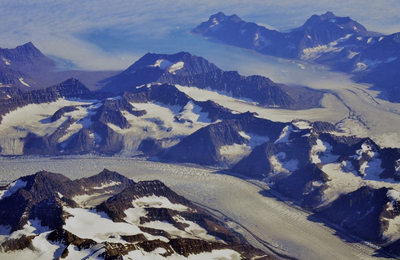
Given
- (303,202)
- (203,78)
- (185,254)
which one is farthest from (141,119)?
(185,254)

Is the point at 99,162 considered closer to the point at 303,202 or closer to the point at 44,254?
the point at 303,202

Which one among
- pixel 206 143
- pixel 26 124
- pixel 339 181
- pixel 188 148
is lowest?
pixel 339 181

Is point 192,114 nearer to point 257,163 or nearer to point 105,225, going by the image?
point 257,163

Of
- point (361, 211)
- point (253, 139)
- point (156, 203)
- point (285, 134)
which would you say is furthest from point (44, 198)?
point (285, 134)

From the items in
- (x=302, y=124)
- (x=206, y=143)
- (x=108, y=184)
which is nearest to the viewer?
(x=108, y=184)

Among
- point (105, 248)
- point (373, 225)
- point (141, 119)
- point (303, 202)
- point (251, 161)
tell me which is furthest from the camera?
point (141, 119)

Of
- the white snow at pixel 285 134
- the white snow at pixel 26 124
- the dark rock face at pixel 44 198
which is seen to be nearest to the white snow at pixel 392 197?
the white snow at pixel 285 134

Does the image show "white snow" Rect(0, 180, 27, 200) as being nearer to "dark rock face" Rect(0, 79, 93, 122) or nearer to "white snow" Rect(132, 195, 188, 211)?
"white snow" Rect(132, 195, 188, 211)
